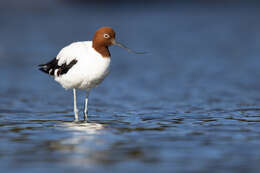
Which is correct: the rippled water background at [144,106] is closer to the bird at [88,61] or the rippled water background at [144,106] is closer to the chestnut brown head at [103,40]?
the bird at [88,61]

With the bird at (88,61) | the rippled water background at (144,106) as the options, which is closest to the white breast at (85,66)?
the bird at (88,61)

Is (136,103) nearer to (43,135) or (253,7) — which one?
(43,135)

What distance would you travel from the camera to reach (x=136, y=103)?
14.5 meters

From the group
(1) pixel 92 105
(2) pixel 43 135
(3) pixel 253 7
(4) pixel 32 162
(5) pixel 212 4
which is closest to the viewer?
(4) pixel 32 162

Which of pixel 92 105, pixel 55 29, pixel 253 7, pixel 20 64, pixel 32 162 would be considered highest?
pixel 253 7

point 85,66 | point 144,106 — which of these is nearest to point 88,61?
point 85,66

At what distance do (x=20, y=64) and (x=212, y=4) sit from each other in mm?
37284

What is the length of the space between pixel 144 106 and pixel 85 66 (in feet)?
Answer: 10.3

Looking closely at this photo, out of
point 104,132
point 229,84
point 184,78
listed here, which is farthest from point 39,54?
point 104,132

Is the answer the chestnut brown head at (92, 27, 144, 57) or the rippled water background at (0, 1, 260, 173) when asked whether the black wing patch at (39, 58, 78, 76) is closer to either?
the chestnut brown head at (92, 27, 144, 57)

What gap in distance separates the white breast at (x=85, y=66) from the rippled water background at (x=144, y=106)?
0.83 m

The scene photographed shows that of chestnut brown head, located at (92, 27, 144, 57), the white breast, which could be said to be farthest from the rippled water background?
chestnut brown head, located at (92, 27, 144, 57)

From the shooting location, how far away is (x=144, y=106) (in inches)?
546

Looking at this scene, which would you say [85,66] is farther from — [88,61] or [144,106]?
[144,106]
